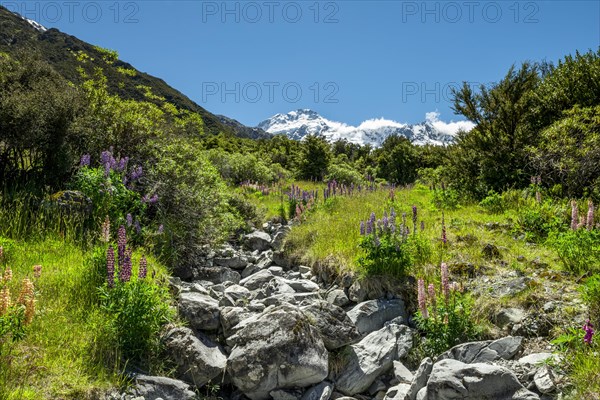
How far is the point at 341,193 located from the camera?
1357 centimetres

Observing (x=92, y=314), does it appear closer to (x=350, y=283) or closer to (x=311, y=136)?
(x=350, y=283)

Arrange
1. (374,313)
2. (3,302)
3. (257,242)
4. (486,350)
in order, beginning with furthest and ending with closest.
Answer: (257,242), (374,313), (486,350), (3,302)

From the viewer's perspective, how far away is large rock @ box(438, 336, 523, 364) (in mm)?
4266

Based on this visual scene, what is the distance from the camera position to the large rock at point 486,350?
4.27 m

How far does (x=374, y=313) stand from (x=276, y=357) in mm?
1920

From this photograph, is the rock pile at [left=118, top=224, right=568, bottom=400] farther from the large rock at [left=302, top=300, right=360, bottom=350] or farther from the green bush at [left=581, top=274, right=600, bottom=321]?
the green bush at [left=581, top=274, right=600, bottom=321]

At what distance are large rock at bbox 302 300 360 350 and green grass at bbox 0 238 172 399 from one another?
7.64 feet

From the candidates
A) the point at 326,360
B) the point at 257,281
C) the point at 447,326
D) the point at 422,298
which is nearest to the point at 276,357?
the point at 326,360

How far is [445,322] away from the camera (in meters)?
4.64

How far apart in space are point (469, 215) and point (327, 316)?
5.94 metres

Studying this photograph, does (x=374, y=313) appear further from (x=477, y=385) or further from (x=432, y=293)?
(x=477, y=385)

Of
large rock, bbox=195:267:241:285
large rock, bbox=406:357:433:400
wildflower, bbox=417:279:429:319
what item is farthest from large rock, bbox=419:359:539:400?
large rock, bbox=195:267:241:285

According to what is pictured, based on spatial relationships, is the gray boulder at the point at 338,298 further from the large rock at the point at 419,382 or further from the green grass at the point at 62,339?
the green grass at the point at 62,339

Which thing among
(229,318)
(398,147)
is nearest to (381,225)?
(229,318)
